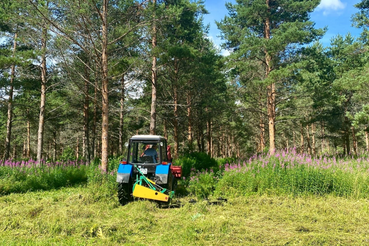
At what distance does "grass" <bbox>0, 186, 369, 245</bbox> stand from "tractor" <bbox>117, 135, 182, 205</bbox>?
1.15ft

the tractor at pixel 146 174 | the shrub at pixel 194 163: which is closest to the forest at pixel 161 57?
the shrub at pixel 194 163

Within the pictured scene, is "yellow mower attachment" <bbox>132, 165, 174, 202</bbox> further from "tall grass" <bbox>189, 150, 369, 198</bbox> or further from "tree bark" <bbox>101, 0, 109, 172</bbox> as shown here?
"tree bark" <bbox>101, 0, 109, 172</bbox>

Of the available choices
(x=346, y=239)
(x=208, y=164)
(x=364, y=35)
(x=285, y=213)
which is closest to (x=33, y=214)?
(x=285, y=213)

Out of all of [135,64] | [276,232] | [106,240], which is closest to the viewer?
[106,240]

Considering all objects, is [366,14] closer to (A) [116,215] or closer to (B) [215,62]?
(B) [215,62]

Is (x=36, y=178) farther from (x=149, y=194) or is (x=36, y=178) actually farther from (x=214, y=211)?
(x=214, y=211)

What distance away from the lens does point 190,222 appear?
16.5 feet

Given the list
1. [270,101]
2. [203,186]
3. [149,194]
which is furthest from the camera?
[270,101]

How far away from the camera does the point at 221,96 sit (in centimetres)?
1830

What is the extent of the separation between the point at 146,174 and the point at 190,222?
2.40 metres

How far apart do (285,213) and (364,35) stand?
18.3 m

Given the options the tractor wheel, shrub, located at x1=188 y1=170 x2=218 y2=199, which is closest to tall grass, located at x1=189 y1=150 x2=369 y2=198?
shrub, located at x1=188 y1=170 x2=218 y2=199

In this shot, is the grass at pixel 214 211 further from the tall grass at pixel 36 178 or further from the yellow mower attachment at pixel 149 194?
the yellow mower attachment at pixel 149 194

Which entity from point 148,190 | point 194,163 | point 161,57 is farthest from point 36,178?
point 161,57
